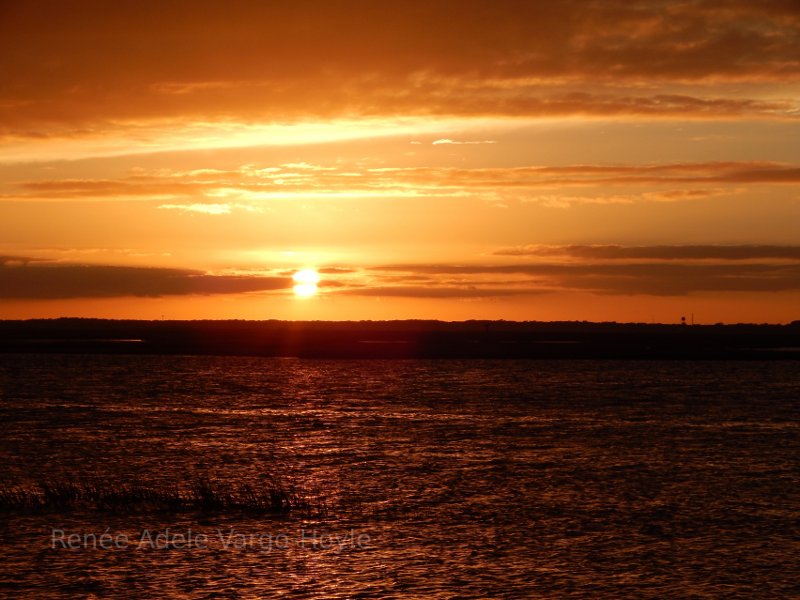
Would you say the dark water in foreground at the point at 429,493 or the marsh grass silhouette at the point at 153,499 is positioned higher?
the marsh grass silhouette at the point at 153,499

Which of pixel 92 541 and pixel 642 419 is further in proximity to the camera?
pixel 642 419

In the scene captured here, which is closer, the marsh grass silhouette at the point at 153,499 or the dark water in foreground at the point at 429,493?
the dark water in foreground at the point at 429,493

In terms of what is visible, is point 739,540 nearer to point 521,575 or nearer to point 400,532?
point 521,575

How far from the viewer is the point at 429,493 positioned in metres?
36.3

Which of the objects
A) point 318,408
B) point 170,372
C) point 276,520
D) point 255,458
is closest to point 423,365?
point 170,372

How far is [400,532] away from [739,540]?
10027 mm

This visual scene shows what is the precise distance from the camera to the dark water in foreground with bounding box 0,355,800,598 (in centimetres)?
2461

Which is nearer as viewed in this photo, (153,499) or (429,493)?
(153,499)

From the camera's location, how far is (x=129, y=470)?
4162 centimetres

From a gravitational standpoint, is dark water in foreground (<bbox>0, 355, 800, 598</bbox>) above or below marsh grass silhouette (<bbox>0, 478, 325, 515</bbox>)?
below

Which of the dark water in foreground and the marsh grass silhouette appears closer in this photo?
the dark water in foreground

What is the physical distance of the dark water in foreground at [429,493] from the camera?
2461 cm

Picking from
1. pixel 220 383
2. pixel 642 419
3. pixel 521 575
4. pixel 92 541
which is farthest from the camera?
pixel 220 383

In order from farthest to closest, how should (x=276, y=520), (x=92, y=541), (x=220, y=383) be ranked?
(x=220, y=383), (x=276, y=520), (x=92, y=541)
